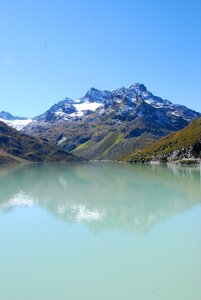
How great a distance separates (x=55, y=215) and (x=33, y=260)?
55.1 feet

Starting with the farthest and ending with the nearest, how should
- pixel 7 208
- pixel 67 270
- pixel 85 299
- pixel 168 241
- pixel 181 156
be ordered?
1. pixel 181 156
2. pixel 7 208
3. pixel 168 241
4. pixel 67 270
5. pixel 85 299

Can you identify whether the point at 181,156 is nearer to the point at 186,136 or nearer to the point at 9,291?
the point at 186,136

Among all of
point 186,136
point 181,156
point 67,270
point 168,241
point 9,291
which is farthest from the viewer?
point 186,136

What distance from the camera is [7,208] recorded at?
42.9 meters

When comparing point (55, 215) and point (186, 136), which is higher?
point (186, 136)

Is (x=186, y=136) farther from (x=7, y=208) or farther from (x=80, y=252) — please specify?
(x=80, y=252)

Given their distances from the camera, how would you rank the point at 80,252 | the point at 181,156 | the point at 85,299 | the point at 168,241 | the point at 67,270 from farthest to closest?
the point at 181,156
the point at 168,241
the point at 80,252
the point at 67,270
the point at 85,299

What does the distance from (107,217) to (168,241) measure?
1113 centimetres

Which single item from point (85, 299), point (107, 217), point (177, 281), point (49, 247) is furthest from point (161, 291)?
point (107, 217)

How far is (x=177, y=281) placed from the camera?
18.4 metres

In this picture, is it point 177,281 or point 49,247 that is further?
point 49,247

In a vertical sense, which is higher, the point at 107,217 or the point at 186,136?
the point at 186,136

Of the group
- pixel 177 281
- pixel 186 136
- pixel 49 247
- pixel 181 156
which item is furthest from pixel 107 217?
pixel 186 136

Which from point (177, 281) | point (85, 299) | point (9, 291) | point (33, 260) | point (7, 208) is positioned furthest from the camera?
point (7, 208)
